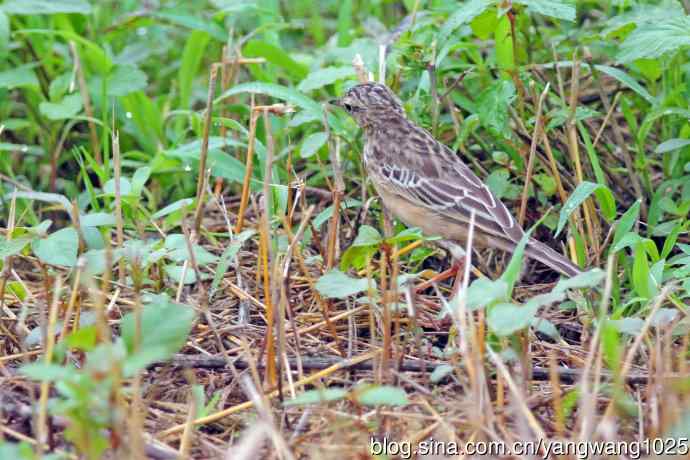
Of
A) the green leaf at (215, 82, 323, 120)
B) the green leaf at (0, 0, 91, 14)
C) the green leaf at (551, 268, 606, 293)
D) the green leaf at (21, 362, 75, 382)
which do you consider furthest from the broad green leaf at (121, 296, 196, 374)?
the green leaf at (0, 0, 91, 14)

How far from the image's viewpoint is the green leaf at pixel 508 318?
4039mm

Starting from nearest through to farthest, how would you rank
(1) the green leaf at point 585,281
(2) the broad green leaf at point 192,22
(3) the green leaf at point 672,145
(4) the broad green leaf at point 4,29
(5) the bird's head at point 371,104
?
(1) the green leaf at point 585,281 → (3) the green leaf at point 672,145 → (5) the bird's head at point 371,104 → (4) the broad green leaf at point 4,29 → (2) the broad green leaf at point 192,22

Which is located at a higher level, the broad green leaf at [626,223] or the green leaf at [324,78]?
the green leaf at [324,78]

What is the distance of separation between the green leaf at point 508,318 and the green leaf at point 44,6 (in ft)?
13.0

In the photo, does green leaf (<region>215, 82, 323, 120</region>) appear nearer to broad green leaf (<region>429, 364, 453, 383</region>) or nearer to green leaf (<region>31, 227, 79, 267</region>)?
green leaf (<region>31, 227, 79, 267</region>)

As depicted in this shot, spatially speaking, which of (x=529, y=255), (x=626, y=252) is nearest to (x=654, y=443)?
(x=529, y=255)

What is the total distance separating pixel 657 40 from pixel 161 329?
3103 millimetres

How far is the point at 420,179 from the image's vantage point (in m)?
6.23

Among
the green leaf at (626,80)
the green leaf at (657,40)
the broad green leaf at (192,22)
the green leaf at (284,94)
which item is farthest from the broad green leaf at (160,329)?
the broad green leaf at (192,22)

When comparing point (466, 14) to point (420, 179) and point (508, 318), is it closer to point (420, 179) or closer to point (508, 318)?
point (420, 179)

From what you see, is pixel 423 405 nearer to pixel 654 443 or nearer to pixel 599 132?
pixel 654 443

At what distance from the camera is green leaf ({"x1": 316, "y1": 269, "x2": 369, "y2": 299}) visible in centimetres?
482

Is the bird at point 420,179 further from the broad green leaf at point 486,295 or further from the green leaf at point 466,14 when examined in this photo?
the broad green leaf at point 486,295

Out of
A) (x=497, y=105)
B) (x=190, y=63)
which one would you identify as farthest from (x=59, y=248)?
(x=190, y=63)
